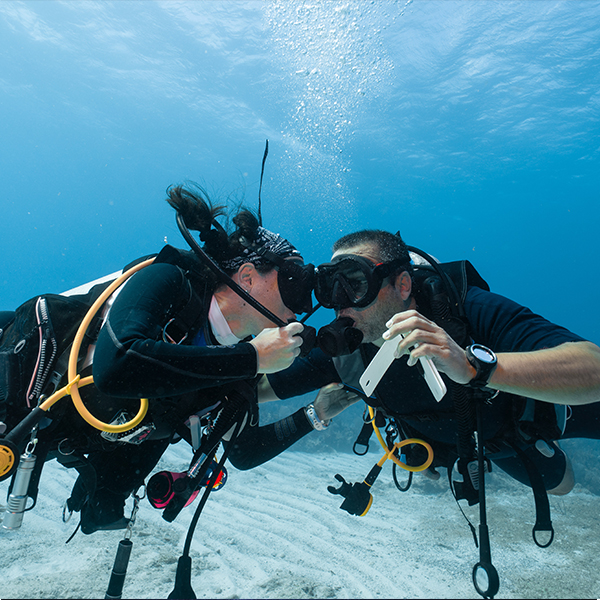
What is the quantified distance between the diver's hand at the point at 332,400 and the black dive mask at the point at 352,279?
0.99 meters

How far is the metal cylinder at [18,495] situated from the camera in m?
1.93

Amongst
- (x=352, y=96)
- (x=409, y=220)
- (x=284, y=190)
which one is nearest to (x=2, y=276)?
(x=284, y=190)

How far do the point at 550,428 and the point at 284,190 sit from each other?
57703 mm

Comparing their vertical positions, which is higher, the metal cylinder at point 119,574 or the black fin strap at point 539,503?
the black fin strap at point 539,503

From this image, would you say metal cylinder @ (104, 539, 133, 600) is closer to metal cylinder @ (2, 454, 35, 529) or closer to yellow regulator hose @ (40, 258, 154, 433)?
metal cylinder @ (2, 454, 35, 529)

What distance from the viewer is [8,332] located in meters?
2.43

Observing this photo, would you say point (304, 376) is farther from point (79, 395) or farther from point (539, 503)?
point (539, 503)

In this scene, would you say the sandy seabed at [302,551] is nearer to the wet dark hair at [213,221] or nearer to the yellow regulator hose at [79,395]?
the yellow regulator hose at [79,395]

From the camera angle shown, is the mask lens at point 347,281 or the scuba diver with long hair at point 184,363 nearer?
the scuba diver with long hair at point 184,363

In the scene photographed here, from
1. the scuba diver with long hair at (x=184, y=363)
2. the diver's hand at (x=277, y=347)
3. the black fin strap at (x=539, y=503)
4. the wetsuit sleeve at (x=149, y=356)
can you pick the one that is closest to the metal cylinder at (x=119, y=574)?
the scuba diver with long hair at (x=184, y=363)

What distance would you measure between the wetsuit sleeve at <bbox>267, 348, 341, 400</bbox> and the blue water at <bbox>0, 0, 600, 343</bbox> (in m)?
1.73

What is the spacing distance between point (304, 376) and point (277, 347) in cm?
161

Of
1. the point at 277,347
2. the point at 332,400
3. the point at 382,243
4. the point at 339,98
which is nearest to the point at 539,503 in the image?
the point at 332,400

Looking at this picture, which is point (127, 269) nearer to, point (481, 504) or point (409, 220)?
point (481, 504)
